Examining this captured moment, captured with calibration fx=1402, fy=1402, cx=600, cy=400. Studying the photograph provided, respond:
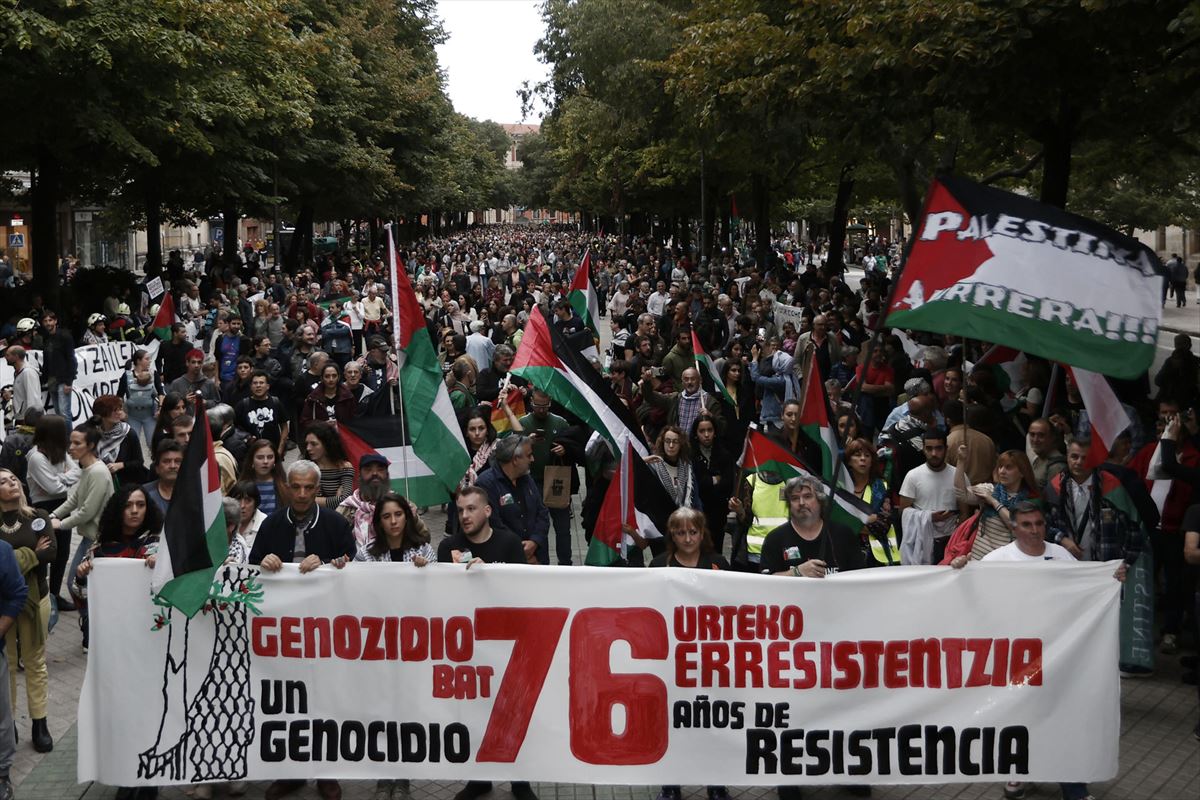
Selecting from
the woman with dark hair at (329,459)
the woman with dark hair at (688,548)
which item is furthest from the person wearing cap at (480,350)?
the woman with dark hair at (688,548)

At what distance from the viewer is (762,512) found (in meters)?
7.97

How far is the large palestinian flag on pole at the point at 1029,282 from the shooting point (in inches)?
239

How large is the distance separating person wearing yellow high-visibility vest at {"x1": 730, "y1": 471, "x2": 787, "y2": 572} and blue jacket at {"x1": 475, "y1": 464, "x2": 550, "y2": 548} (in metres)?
1.24

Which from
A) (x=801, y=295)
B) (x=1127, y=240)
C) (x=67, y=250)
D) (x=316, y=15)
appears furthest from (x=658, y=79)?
(x=67, y=250)

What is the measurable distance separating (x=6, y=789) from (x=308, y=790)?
137cm

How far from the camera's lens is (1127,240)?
6.41 m

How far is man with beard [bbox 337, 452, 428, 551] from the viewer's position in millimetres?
8060

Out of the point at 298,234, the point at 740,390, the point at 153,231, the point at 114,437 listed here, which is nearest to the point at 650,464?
the point at 114,437

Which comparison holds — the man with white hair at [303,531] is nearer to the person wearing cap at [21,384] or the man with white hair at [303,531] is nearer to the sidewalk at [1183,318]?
the person wearing cap at [21,384]

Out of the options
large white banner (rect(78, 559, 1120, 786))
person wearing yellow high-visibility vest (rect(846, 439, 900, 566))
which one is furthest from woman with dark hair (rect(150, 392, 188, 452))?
person wearing yellow high-visibility vest (rect(846, 439, 900, 566))

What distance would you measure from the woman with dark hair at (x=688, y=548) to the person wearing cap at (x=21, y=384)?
909cm

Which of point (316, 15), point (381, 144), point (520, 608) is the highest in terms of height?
point (316, 15)

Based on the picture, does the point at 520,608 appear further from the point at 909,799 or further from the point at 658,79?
the point at 658,79

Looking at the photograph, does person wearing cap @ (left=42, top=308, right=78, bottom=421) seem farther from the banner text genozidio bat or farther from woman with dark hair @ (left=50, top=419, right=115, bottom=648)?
the banner text genozidio bat
